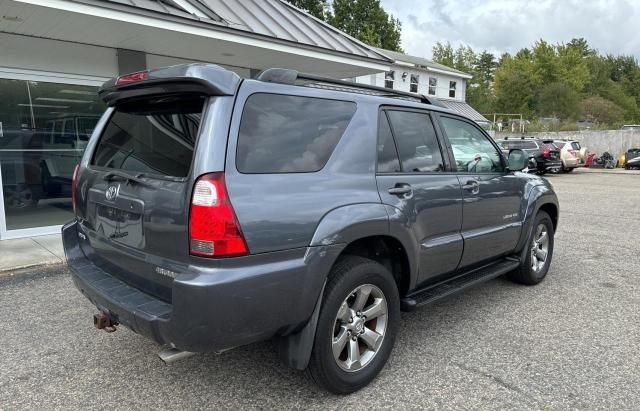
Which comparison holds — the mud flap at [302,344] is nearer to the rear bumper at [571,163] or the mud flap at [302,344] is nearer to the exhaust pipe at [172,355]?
the exhaust pipe at [172,355]

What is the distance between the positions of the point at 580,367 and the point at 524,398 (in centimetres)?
66

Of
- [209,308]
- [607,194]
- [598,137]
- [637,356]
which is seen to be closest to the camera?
[209,308]

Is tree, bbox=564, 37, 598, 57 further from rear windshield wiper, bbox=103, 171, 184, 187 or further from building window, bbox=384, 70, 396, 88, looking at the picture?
rear windshield wiper, bbox=103, 171, 184, 187

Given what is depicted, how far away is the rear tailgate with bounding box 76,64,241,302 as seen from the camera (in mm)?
2416

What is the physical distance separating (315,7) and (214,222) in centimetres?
4148

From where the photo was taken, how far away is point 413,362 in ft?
10.7

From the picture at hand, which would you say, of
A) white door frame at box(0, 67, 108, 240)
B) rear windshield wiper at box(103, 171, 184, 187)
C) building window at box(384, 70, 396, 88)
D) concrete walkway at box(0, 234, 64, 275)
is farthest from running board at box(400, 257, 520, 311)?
building window at box(384, 70, 396, 88)

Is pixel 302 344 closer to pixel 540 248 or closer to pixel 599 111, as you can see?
pixel 540 248

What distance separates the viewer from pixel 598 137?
29688 mm

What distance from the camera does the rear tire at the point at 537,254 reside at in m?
4.73

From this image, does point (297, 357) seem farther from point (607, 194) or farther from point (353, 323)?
point (607, 194)

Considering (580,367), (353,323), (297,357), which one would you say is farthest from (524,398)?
(297,357)

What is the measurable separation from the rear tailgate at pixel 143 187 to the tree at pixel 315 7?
129ft

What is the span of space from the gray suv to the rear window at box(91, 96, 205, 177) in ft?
0.04
